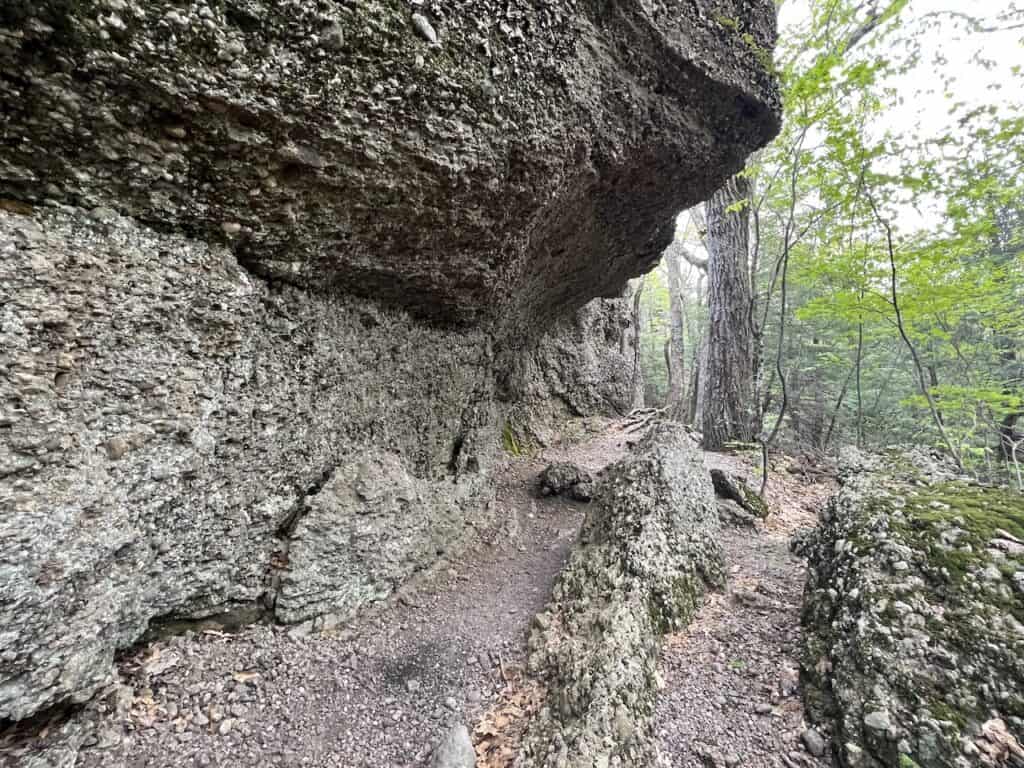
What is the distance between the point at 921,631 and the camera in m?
2.03

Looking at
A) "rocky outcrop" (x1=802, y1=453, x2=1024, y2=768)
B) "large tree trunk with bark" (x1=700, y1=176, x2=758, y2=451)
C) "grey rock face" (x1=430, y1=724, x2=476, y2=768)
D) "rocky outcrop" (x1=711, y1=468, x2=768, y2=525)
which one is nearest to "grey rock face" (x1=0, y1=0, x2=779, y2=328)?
"grey rock face" (x1=430, y1=724, x2=476, y2=768)

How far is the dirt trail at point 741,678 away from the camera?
2129mm

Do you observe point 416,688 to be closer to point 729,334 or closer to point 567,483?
point 567,483

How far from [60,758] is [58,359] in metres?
1.86

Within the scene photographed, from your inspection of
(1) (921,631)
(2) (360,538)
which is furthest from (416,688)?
(1) (921,631)

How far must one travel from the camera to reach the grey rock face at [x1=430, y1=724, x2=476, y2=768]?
7.43 feet

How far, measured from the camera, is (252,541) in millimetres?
2814

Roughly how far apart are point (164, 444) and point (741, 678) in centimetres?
374

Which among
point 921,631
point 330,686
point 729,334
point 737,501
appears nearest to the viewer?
point 921,631

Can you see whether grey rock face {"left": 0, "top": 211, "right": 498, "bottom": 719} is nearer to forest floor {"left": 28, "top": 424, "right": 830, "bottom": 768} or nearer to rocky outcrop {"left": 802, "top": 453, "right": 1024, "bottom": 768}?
forest floor {"left": 28, "top": 424, "right": 830, "bottom": 768}

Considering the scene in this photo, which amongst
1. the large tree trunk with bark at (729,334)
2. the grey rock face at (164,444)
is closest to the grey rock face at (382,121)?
the grey rock face at (164,444)

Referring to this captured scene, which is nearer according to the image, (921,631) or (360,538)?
(921,631)

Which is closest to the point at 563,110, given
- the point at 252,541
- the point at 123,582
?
the point at 252,541

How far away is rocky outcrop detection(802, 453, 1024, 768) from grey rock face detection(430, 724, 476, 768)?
1.88 m
